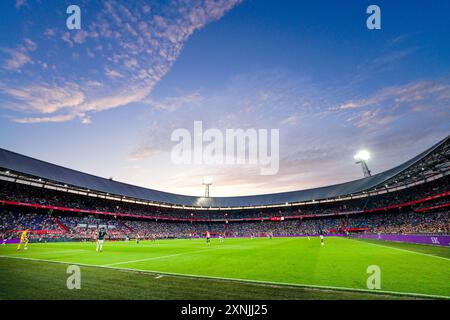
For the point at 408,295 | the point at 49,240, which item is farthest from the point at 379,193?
the point at 49,240

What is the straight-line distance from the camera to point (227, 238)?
206 ft

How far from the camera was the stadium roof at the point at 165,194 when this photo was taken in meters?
39.4

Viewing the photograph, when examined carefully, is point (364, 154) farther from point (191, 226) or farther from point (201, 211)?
point (201, 211)

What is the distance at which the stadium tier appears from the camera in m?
39.6

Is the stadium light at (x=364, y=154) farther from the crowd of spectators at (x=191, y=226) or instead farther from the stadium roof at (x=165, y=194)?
the crowd of spectators at (x=191, y=226)

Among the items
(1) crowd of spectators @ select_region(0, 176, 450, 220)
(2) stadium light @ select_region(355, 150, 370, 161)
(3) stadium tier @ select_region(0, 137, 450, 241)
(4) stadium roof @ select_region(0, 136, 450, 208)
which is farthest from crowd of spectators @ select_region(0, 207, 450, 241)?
(2) stadium light @ select_region(355, 150, 370, 161)

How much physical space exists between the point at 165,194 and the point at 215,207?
798 inches

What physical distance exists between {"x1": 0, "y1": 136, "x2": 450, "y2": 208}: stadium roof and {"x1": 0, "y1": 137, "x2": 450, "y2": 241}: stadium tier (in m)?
0.24

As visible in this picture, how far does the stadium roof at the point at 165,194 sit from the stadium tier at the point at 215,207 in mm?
237

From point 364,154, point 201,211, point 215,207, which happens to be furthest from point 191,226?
point 364,154

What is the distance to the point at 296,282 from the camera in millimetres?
6602

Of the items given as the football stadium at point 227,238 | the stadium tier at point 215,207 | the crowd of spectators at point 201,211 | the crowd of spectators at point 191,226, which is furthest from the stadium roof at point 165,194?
the crowd of spectators at point 191,226
